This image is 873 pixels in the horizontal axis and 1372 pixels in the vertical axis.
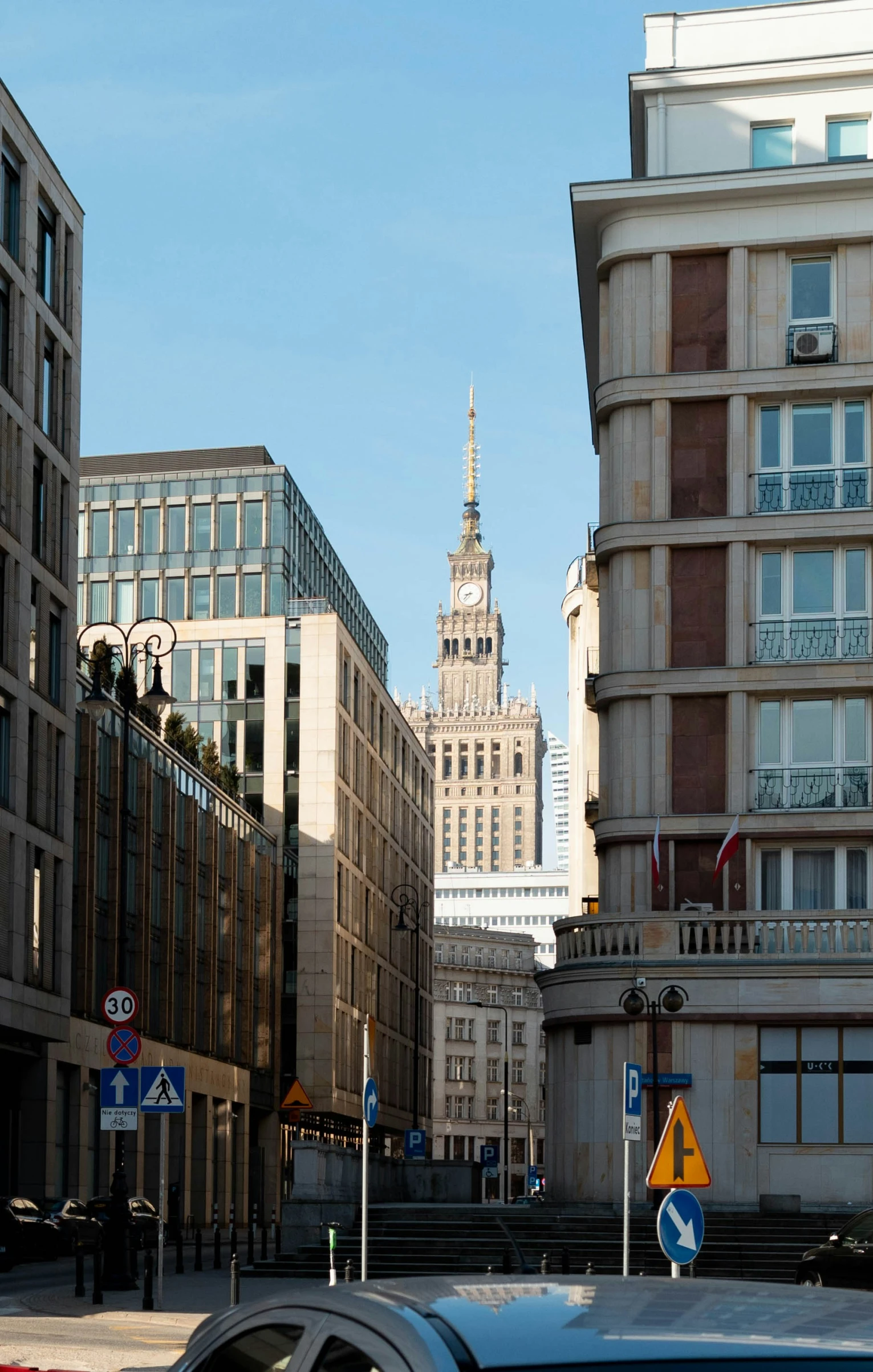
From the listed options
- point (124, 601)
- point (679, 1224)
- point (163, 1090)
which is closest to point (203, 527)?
point (124, 601)

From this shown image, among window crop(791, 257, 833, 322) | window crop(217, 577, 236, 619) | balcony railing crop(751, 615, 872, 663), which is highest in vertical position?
window crop(217, 577, 236, 619)

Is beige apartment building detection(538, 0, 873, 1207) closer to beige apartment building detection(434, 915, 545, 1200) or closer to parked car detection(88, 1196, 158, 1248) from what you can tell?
parked car detection(88, 1196, 158, 1248)

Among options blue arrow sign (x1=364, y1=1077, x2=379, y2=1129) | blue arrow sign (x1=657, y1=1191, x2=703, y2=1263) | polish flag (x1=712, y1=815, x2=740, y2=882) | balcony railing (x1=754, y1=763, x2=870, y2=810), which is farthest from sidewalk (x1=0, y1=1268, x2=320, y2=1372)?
balcony railing (x1=754, y1=763, x2=870, y2=810)

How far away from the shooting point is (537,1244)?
33469 millimetres

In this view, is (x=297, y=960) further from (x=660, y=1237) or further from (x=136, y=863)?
(x=660, y=1237)

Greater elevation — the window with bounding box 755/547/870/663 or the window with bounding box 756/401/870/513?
the window with bounding box 756/401/870/513

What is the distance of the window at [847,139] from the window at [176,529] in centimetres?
5238

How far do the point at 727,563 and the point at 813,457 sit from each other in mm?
2885

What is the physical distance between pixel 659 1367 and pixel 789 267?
42.6 metres

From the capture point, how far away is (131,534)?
3728 inches

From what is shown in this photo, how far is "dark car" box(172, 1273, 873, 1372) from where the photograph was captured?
3.22m

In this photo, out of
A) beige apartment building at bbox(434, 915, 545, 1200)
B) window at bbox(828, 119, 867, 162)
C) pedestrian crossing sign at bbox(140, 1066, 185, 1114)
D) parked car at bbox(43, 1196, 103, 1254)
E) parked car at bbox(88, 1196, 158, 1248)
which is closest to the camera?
pedestrian crossing sign at bbox(140, 1066, 185, 1114)

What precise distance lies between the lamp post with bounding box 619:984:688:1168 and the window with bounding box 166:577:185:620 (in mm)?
55200

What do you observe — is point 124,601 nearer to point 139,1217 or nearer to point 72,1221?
point 139,1217
